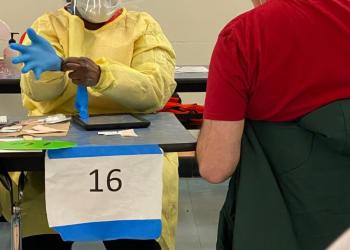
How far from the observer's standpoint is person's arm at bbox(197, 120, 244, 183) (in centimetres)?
97

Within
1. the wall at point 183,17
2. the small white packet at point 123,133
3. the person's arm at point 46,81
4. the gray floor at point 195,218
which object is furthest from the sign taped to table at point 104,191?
the wall at point 183,17

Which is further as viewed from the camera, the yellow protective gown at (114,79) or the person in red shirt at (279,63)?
the yellow protective gown at (114,79)

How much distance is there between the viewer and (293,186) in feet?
3.18

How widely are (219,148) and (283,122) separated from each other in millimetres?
128

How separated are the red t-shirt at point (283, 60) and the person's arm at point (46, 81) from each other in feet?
2.18

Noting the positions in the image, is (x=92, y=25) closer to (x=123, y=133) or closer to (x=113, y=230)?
(x=123, y=133)

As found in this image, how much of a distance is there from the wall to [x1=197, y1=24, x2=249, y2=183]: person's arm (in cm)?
232

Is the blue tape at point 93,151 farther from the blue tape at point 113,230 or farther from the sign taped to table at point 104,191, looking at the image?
the blue tape at point 113,230

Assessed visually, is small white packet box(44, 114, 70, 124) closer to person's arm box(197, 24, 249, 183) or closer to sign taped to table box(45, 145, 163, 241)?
sign taped to table box(45, 145, 163, 241)

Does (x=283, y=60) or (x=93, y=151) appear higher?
(x=283, y=60)

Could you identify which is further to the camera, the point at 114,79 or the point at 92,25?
→ the point at 92,25

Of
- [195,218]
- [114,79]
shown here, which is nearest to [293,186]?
[114,79]

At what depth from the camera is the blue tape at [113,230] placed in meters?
1.21

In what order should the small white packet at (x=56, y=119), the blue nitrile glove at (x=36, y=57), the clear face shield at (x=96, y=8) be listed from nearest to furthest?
the blue nitrile glove at (x=36, y=57)
the small white packet at (x=56, y=119)
the clear face shield at (x=96, y=8)
